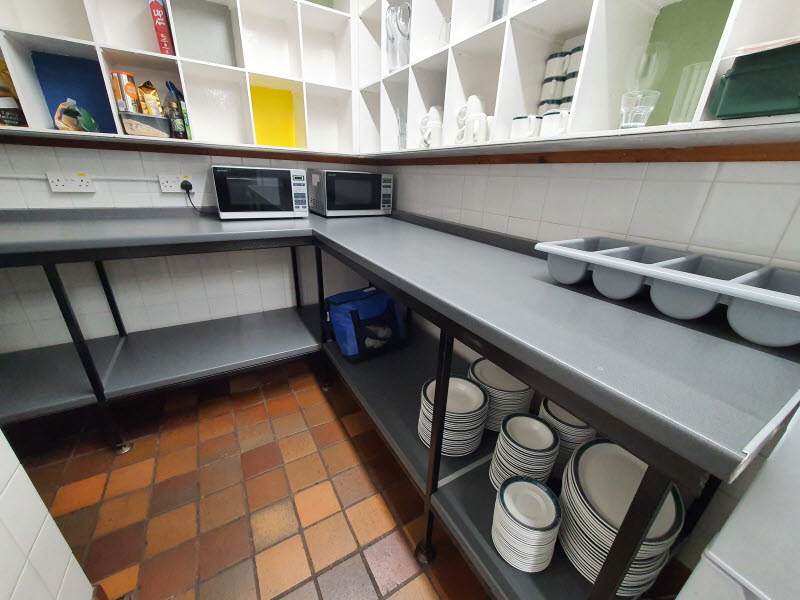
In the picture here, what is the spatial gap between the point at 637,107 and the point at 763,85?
9.4 inches

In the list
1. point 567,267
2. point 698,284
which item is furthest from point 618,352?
point 567,267

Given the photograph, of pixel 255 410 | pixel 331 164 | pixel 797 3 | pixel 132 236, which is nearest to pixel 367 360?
pixel 255 410

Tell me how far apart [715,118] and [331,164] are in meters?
2.00

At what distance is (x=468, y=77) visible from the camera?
1183 millimetres

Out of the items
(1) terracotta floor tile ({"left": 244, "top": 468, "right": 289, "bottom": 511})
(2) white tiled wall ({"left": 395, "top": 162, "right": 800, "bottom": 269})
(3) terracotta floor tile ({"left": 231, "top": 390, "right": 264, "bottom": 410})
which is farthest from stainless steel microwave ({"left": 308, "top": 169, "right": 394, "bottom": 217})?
(1) terracotta floor tile ({"left": 244, "top": 468, "right": 289, "bottom": 511})

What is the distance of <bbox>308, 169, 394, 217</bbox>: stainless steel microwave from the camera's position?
5.74 ft

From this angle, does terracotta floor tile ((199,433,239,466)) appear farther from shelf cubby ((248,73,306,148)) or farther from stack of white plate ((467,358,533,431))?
shelf cubby ((248,73,306,148))

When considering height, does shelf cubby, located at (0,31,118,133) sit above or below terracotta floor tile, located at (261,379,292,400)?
above

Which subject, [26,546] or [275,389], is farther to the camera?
[275,389]

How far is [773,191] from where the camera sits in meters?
0.68

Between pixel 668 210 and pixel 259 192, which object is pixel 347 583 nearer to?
pixel 668 210

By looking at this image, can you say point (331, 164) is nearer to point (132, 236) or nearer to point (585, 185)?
point (132, 236)

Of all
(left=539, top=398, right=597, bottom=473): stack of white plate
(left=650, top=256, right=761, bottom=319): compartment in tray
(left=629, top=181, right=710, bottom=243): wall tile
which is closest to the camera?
(left=650, top=256, right=761, bottom=319): compartment in tray

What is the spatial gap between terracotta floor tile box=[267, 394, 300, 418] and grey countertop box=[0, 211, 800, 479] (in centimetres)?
108
